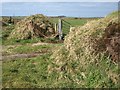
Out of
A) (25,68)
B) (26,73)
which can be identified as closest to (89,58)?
(26,73)

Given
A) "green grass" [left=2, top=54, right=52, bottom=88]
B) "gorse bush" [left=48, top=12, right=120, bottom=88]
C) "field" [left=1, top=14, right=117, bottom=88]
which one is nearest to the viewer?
"gorse bush" [left=48, top=12, right=120, bottom=88]

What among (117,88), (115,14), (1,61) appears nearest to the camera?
(117,88)

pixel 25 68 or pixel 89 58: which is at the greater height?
pixel 89 58

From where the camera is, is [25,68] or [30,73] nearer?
[30,73]

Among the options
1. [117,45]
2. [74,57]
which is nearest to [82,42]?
[74,57]

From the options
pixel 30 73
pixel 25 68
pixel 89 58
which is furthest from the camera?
pixel 25 68

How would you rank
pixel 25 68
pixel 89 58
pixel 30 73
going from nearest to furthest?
pixel 89 58
pixel 30 73
pixel 25 68

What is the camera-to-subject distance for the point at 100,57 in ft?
33.7

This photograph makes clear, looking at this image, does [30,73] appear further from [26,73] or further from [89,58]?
[89,58]

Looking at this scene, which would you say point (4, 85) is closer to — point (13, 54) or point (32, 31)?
point (13, 54)

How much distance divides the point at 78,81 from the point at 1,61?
15.6 ft

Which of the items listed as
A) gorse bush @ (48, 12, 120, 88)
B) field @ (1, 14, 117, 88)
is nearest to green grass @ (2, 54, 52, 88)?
field @ (1, 14, 117, 88)

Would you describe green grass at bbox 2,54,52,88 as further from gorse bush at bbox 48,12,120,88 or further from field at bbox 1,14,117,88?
gorse bush at bbox 48,12,120,88

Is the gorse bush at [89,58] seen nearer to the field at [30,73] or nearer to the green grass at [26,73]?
the field at [30,73]
